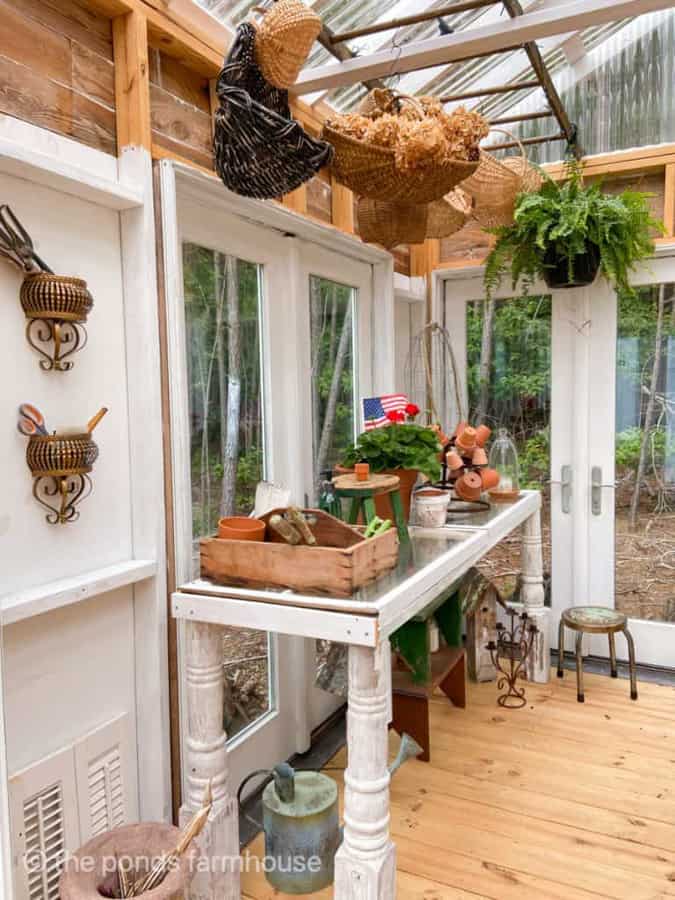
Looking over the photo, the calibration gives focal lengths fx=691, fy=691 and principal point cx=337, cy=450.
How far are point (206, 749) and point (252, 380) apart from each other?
120 cm

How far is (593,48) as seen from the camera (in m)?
3.11

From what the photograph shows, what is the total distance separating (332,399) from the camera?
9.61 feet

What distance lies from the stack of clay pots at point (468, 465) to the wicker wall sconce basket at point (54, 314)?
63.8 inches

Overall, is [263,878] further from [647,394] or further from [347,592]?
[647,394]

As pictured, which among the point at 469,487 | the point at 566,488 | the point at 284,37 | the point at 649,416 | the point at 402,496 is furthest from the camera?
the point at 566,488

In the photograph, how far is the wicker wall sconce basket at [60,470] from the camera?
1535mm

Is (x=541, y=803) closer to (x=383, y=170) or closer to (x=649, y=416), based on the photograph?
(x=649, y=416)

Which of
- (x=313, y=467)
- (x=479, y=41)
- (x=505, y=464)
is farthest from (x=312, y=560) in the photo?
(x=505, y=464)

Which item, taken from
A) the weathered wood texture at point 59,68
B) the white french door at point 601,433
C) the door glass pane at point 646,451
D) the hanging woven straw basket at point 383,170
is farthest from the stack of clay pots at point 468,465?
the weathered wood texture at point 59,68

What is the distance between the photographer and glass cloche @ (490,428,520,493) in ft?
10.1

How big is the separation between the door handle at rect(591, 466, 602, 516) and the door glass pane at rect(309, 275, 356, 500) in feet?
4.12

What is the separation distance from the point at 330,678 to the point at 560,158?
2618mm

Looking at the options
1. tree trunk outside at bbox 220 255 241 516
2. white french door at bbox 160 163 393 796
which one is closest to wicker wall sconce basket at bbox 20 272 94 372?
white french door at bbox 160 163 393 796

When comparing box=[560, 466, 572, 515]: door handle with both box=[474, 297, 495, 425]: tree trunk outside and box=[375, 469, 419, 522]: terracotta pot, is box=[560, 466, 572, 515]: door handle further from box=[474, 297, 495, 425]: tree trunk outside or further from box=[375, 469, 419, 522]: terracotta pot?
box=[375, 469, 419, 522]: terracotta pot
